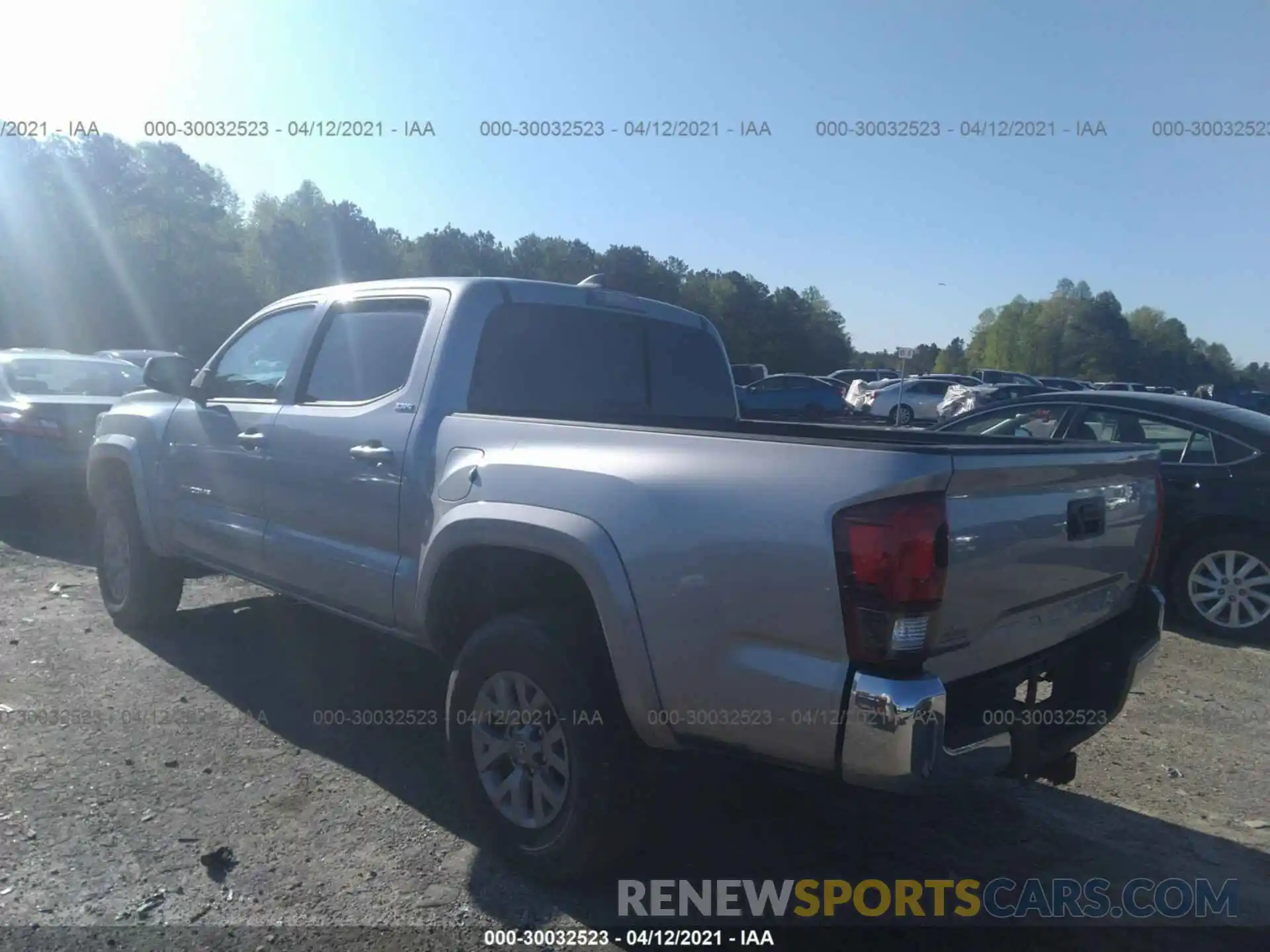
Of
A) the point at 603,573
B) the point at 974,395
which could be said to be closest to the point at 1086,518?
the point at 603,573

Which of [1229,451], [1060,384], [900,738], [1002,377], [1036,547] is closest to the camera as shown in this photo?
[900,738]

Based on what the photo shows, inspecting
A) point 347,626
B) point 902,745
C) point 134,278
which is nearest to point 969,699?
point 902,745

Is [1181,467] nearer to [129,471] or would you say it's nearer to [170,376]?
[170,376]

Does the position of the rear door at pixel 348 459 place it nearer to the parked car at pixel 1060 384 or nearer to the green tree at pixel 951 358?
the parked car at pixel 1060 384

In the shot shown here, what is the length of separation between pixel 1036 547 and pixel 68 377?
963 cm

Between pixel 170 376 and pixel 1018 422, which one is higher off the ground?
pixel 170 376

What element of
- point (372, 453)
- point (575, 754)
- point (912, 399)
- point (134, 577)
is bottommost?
point (134, 577)

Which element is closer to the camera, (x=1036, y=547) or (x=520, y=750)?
(x=1036, y=547)

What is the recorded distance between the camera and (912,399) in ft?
97.6

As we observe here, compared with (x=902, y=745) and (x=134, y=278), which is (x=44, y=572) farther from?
(x=134, y=278)

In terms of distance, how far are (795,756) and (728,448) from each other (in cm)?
85

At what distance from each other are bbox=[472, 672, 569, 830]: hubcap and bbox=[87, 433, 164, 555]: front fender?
3.03 m

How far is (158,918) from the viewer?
124 inches

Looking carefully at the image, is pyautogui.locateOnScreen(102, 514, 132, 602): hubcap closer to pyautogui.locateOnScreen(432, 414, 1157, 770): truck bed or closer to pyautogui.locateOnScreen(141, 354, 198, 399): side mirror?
pyautogui.locateOnScreen(141, 354, 198, 399): side mirror
